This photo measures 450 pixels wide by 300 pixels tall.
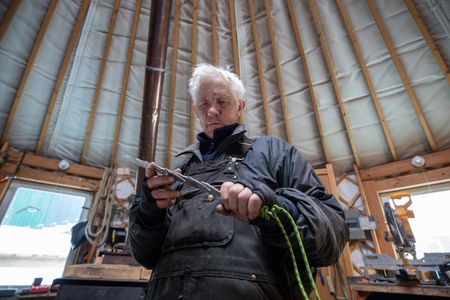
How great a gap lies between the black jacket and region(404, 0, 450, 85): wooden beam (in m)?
2.92

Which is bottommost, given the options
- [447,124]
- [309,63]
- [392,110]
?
[447,124]

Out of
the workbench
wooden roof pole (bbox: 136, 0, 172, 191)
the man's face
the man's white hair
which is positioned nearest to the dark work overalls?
the man's face

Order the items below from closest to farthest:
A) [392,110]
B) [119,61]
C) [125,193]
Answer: [392,110] < [119,61] < [125,193]

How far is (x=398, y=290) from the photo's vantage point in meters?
1.56

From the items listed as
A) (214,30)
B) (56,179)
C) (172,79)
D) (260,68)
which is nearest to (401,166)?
(260,68)

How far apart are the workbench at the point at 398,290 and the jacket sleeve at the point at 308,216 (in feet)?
4.23

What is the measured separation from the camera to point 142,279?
1.80 metres

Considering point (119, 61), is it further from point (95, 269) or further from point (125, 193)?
point (95, 269)

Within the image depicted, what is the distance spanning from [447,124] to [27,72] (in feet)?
17.8

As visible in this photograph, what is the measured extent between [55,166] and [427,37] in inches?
203

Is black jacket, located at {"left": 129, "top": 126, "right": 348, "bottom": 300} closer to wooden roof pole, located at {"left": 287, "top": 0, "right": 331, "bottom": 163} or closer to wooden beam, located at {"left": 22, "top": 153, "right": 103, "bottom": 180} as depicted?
wooden roof pole, located at {"left": 287, "top": 0, "right": 331, "bottom": 163}

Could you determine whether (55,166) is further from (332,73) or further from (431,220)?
(431,220)

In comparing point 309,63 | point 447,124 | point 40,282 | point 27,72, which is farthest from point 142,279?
point 447,124

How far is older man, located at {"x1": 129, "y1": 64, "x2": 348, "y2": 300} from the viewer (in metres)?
0.56
